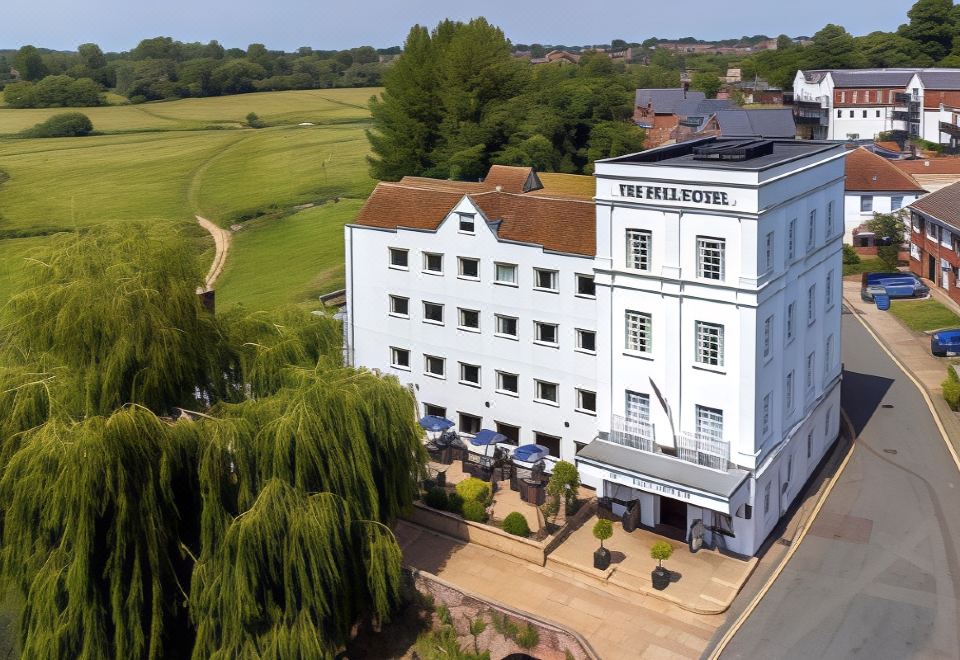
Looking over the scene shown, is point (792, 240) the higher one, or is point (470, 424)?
point (792, 240)

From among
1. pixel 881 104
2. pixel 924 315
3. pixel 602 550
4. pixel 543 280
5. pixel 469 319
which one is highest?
pixel 881 104

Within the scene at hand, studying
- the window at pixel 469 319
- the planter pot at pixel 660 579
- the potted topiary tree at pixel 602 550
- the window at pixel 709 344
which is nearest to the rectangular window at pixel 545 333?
the window at pixel 469 319

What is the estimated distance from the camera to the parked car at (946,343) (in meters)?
55.1

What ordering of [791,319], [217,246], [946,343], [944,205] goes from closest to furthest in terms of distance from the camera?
1. [791,319]
2. [946,343]
3. [944,205]
4. [217,246]

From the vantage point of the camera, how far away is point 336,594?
29.4 m

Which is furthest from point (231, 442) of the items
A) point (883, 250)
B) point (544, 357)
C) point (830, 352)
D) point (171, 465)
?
point (883, 250)

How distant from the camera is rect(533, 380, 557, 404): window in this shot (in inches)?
1640

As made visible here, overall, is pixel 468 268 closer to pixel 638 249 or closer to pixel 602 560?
pixel 638 249

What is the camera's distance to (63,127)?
116 m

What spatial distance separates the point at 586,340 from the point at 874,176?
5288cm

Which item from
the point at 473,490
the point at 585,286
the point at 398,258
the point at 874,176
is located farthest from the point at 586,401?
the point at 874,176

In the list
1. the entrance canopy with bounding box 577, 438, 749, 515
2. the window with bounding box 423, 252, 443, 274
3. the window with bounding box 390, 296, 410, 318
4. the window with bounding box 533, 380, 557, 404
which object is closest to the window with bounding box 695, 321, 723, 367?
the entrance canopy with bounding box 577, 438, 749, 515

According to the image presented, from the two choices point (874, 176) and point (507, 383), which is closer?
point (507, 383)

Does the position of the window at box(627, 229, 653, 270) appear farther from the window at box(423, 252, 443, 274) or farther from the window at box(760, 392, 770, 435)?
the window at box(423, 252, 443, 274)
